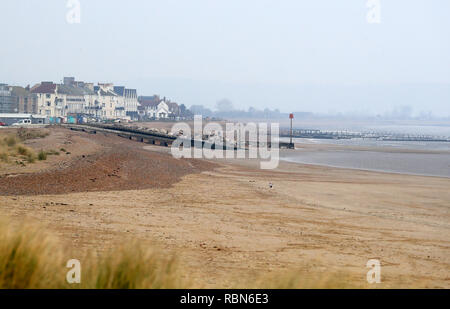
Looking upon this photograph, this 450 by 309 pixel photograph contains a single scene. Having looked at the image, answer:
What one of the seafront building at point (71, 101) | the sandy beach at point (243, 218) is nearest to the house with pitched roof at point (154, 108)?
the seafront building at point (71, 101)

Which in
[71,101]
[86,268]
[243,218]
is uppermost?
[71,101]

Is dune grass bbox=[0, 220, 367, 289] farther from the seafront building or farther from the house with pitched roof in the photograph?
the house with pitched roof

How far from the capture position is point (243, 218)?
54.9ft

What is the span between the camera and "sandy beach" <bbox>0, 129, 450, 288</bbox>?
36.9 feet

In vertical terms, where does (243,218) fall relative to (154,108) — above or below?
below

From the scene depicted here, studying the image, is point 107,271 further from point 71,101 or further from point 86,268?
point 71,101

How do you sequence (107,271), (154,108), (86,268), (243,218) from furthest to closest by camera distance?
(154,108) < (243,218) < (86,268) < (107,271)

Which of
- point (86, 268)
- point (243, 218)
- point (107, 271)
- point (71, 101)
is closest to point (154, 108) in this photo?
point (71, 101)

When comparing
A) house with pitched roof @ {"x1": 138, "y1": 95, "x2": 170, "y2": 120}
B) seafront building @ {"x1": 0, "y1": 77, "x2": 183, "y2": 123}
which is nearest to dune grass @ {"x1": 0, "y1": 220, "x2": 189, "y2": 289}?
seafront building @ {"x1": 0, "y1": 77, "x2": 183, "y2": 123}

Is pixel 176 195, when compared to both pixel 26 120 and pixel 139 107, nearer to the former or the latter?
pixel 26 120

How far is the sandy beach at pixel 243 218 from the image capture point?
1125 cm

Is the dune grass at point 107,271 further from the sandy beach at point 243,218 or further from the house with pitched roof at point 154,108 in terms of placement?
the house with pitched roof at point 154,108

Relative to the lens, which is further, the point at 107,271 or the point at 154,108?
the point at 154,108

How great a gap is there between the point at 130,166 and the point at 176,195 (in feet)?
28.5
